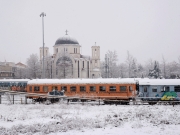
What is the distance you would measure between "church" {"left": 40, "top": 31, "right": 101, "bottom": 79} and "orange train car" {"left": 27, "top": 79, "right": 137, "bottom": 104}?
32492 mm

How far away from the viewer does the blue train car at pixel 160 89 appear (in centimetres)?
2569

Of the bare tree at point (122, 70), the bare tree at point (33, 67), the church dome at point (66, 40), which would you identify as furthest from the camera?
the bare tree at point (122, 70)

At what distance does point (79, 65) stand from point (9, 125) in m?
60.1

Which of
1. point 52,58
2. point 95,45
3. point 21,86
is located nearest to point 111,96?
point 21,86

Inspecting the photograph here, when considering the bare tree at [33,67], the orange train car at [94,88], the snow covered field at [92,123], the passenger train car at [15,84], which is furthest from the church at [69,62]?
the snow covered field at [92,123]

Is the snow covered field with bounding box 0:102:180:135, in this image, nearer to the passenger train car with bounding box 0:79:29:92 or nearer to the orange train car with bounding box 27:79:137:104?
the orange train car with bounding box 27:79:137:104

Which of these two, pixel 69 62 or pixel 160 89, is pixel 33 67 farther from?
pixel 160 89

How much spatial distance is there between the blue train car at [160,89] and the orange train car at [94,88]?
3.33 feet

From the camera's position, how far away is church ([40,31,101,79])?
2635 inches

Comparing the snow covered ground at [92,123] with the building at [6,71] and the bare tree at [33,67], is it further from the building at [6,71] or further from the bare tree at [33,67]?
the building at [6,71]

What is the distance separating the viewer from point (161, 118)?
53.3 ft

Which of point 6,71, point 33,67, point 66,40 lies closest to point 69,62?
point 33,67

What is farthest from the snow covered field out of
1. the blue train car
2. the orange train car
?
the orange train car

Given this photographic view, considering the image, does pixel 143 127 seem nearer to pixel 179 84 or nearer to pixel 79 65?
pixel 179 84
